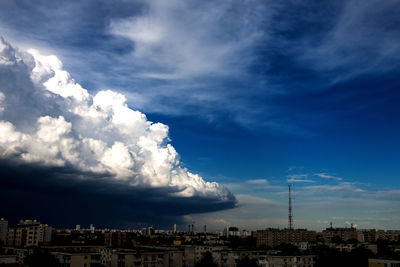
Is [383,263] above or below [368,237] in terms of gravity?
above

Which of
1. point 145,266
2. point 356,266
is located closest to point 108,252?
point 145,266

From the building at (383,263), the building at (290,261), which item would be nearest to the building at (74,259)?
the building at (290,261)

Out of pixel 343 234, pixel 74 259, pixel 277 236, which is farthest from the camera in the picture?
pixel 343 234

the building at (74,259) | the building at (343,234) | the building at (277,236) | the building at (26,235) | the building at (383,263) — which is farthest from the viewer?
the building at (343,234)

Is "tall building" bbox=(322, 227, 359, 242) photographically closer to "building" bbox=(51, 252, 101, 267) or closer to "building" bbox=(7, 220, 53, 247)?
"building" bbox=(7, 220, 53, 247)

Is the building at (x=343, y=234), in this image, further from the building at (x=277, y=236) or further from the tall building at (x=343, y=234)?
the building at (x=277, y=236)

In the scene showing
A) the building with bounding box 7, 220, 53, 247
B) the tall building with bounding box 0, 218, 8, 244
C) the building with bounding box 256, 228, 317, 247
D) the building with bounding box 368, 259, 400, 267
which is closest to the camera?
the building with bounding box 368, 259, 400, 267

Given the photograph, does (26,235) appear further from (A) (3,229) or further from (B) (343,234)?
(B) (343,234)

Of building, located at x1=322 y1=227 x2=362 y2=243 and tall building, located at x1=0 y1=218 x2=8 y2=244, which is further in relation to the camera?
building, located at x1=322 y1=227 x2=362 y2=243

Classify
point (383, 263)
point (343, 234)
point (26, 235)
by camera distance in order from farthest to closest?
point (343, 234), point (26, 235), point (383, 263)

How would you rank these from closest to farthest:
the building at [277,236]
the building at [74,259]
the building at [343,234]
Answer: the building at [74,259], the building at [277,236], the building at [343,234]

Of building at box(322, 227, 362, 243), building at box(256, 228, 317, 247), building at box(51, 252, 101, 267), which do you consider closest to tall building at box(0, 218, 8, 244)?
building at box(51, 252, 101, 267)

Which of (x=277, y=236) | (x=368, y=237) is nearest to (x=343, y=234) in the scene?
(x=368, y=237)

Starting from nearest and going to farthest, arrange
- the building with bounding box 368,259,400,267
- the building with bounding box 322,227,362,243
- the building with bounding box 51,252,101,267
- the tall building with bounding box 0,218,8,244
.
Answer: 1. the building with bounding box 368,259,400,267
2. the building with bounding box 51,252,101,267
3. the tall building with bounding box 0,218,8,244
4. the building with bounding box 322,227,362,243
